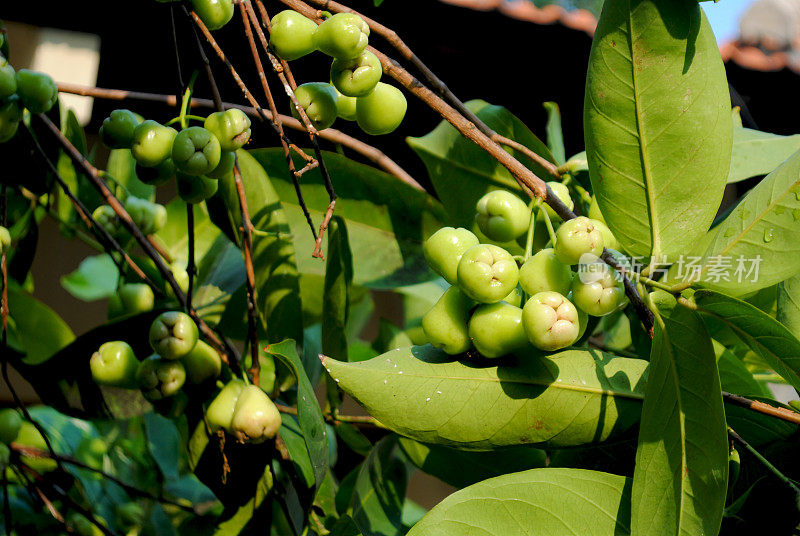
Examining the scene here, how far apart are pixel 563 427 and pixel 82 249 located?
7.54 ft

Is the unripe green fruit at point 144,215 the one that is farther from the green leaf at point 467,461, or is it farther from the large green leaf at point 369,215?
the green leaf at point 467,461

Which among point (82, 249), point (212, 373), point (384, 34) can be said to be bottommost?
point (82, 249)

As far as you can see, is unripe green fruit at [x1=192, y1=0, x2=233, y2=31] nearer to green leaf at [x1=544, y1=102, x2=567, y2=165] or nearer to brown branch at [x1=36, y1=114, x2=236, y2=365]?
brown branch at [x1=36, y1=114, x2=236, y2=365]

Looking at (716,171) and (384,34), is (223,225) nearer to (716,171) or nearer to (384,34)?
(384,34)

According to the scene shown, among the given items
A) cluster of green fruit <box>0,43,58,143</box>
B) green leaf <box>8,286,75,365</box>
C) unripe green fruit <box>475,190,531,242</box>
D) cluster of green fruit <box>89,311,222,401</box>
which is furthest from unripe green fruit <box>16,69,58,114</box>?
unripe green fruit <box>475,190,531,242</box>

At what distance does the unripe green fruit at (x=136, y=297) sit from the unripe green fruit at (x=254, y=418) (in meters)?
0.25

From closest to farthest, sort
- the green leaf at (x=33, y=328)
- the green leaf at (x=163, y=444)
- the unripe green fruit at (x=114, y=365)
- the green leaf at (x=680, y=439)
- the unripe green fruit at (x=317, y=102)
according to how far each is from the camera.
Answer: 1. the green leaf at (x=680, y=439)
2. the unripe green fruit at (x=317, y=102)
3. the unripe green fruit at (x=114, y=365)
4. the green leaf at (x=33, y=328)
5. the green leaf at (x=163, y=444)

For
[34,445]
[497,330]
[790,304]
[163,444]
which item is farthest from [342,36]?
[34,445]

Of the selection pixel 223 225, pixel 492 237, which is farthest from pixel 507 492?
pixel 223 225

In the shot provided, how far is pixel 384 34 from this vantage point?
0.57 metres

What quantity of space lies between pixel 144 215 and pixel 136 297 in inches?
5.1

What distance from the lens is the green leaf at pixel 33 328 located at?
92cm

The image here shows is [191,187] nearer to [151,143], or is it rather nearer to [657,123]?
[151,143]

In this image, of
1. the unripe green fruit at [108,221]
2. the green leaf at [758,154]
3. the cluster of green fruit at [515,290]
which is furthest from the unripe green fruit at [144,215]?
the green leaf at [758,154]
